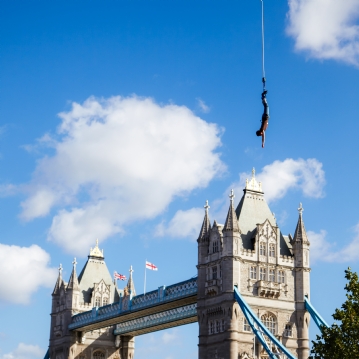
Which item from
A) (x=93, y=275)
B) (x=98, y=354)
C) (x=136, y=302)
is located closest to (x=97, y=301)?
(x=93, y=275)

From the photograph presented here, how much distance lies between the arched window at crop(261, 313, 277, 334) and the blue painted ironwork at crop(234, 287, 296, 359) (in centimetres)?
142

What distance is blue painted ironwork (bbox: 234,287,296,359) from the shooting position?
272 ft

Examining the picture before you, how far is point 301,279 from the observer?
3612 inches

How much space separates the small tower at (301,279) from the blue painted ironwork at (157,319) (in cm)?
1213

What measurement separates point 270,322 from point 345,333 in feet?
94.6

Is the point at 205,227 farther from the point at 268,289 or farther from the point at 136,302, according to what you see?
the point at 136,302

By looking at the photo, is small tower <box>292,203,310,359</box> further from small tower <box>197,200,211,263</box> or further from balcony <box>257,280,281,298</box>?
small tower <box>197,200,211,263</box>

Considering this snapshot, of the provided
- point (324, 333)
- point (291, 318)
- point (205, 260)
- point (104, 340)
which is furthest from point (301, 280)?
point (104, 340)

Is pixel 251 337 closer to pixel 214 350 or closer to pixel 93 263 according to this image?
pixel 214 350

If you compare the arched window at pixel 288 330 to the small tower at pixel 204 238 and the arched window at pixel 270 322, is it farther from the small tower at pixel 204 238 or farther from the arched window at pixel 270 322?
the small tower at pixel 204 238

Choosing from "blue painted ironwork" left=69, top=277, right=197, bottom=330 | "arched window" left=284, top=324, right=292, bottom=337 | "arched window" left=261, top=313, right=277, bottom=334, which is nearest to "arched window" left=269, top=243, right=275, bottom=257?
"arched window" left=261, top=313, right=277, bottom=334

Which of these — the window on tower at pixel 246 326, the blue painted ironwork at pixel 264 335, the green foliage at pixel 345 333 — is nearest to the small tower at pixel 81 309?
the window on tower at pixel 246 326

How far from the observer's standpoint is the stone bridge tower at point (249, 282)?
286 feet

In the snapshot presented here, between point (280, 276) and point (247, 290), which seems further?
point (280, 276)
